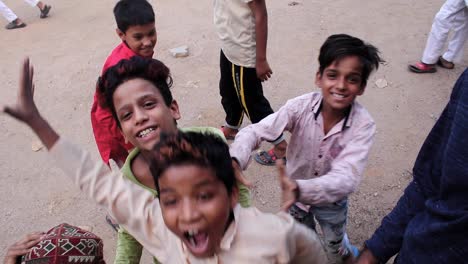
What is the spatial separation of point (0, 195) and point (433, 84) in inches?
164

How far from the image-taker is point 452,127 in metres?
1.08

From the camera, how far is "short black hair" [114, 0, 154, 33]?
2672mm

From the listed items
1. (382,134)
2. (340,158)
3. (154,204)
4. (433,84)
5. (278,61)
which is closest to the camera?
(154,204)

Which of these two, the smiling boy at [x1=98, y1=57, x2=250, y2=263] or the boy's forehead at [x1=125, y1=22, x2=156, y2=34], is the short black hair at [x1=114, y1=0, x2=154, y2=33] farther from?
the smiling boy at [x1=98, y1=57, x2=250, y2=263]

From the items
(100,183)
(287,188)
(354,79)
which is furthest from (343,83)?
(100,183)

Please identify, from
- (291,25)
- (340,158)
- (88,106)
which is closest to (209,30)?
(291,25)

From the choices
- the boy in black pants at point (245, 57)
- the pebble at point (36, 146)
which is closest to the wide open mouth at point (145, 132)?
the boy in black pants at point (245, 57)

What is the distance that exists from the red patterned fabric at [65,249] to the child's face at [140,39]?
55.8 inches

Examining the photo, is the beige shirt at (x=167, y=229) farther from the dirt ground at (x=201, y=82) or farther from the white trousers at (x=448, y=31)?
the white trousers at (x=448, y=31)

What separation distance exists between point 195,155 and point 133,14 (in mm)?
1889

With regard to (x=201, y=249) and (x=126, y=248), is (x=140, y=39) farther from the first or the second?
(x=201, y=249)

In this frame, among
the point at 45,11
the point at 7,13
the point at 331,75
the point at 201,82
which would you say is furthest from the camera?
the point at 45,11

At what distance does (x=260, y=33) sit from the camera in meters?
2.69

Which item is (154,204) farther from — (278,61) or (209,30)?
(209,30)
